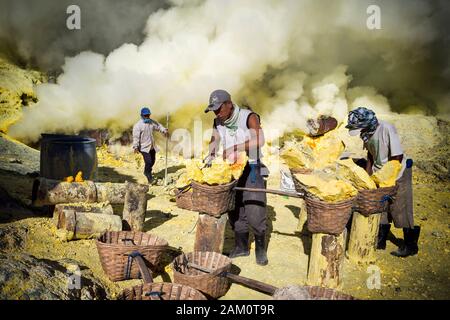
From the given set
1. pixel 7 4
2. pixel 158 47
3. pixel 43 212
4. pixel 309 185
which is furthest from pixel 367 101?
pixel 7 4

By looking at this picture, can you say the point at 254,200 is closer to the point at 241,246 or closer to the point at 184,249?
the point at 241,246

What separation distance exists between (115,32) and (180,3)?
275 centimetres

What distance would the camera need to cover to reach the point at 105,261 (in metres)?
3.83

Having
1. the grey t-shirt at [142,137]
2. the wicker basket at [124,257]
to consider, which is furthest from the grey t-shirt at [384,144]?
the grey t-shirt at [142,137]

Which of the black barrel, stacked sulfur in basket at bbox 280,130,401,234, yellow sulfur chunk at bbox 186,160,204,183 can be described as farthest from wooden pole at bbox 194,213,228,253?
the black barrel

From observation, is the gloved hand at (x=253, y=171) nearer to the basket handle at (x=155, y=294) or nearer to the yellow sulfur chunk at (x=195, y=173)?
the yellow sulfur chunk at (x=195, y=173)

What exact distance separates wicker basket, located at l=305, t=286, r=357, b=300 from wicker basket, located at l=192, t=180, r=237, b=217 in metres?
1.40

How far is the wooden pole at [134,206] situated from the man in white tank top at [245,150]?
152cm

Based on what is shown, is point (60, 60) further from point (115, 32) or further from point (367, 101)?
point (367, 101)

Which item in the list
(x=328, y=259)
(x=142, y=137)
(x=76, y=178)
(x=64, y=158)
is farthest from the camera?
(x=142, y=137)

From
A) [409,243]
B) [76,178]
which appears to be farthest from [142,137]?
[409,243]

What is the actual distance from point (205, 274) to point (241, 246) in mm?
1494

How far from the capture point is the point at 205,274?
3.39 metres

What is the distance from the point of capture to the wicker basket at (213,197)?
3869mm
